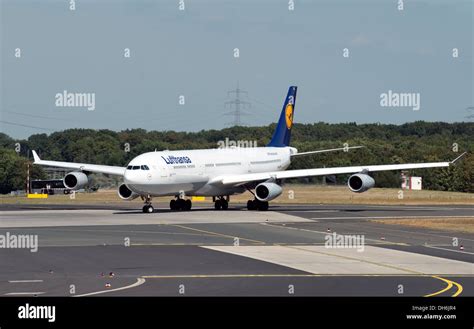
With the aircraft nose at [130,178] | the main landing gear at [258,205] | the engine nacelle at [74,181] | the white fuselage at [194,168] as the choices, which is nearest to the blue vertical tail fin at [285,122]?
the white fuselage at [194,168]

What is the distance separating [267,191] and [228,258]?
3383 centimetres

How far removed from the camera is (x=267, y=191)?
72062 mm

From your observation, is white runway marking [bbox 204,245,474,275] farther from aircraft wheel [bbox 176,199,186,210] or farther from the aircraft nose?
aircraft wheel [bbox 176,199,186,210]

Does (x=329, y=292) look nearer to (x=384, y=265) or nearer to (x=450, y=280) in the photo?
(x=450, y=280)

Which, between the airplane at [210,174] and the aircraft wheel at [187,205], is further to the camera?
the aircraft wheel at [187,205]

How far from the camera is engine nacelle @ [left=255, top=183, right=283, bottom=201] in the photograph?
2837 inches

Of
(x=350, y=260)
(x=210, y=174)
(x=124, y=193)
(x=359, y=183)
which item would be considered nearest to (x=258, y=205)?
(x=210, y=174)

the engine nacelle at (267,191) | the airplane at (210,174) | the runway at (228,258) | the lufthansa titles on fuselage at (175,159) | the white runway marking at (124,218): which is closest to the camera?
the runway at (228,258)

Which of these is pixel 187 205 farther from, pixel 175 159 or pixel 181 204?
pixel 175 159

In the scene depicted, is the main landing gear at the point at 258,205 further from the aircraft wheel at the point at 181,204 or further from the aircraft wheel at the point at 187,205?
the aircraft wheel at the point at 181,204

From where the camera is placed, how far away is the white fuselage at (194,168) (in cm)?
6744

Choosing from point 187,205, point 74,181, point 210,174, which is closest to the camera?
point 210,174

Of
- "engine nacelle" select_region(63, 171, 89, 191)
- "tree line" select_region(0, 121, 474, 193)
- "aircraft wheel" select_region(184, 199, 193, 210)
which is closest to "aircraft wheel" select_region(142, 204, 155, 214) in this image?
"aircraft wheel" select_region(184, 199, 193, 210)
